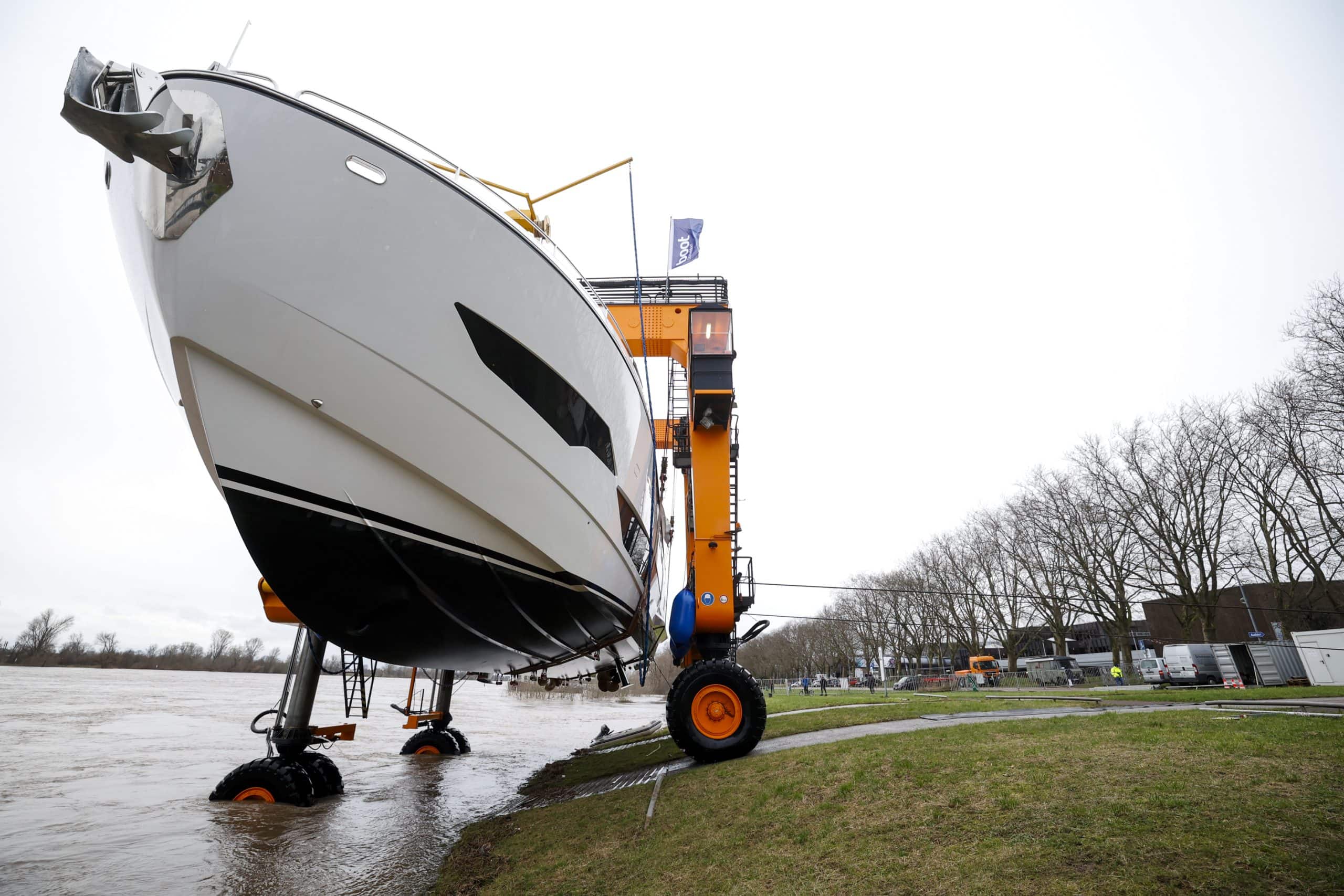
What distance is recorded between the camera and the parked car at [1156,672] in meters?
22.0

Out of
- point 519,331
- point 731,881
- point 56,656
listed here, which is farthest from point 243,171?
point 56,656

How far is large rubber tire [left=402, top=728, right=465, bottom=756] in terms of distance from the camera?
13.5m

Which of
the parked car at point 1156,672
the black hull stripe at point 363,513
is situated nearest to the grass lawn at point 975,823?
the black hull stripe at point 363,513

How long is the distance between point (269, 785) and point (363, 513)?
5.25m

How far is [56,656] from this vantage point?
80.2m

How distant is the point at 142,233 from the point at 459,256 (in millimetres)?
2104

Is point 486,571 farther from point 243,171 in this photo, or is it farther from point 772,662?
point 772,662

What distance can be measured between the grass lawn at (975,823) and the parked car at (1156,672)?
19.4 metres

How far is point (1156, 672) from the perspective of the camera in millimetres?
24344

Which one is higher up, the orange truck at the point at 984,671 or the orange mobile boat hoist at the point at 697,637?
the orange mobile boat hoist at the point at 697,637

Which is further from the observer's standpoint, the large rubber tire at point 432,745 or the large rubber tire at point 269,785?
the large rubber tire at point 432,745

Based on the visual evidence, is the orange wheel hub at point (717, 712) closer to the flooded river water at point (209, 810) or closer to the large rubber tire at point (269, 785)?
the flooded river water at point (209, 810)

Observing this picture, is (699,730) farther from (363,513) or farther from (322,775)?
(322,775)

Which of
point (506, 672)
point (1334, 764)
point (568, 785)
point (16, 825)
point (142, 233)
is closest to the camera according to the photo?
point (1334, 764)
